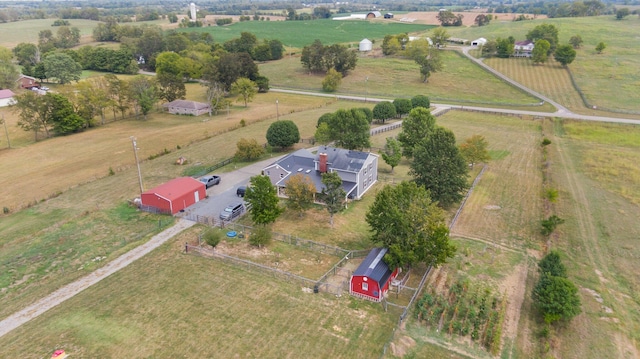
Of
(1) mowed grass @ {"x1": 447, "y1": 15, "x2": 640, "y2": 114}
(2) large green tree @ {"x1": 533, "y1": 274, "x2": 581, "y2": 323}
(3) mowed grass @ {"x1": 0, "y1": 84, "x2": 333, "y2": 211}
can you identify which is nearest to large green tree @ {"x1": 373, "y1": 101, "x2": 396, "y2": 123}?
(3) mowed grass @ {"x1": 0, "y1": 84, "x2": 333, "y2": 211}

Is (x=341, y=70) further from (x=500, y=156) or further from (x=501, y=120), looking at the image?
(x=500, y=156)

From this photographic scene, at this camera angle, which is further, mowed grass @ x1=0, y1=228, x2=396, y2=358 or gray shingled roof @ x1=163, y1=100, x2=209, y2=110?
gray shingled roof @ x1=163, y1=100, x2=209, y2=110

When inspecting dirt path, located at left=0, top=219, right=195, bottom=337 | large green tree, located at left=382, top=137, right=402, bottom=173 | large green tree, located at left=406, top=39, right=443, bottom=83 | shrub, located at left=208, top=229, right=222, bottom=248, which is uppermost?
large green tree, located at left=406, top=39, right=443, bottom=83

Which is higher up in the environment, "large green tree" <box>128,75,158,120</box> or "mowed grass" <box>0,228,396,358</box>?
"large green tree" <box>128,75,158,120</box>

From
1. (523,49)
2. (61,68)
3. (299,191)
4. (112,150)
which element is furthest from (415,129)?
(61,68)

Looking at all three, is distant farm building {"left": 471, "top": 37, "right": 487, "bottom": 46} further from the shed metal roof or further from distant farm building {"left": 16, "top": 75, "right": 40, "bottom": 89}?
distant farm building {"left": 16, "top": 75, "right": 40, "bottom": 89}

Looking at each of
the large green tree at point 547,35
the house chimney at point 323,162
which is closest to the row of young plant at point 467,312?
the house chimney at point 323,162
